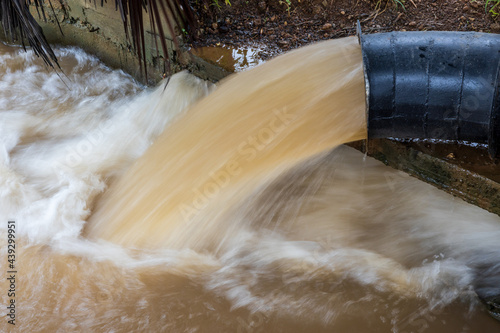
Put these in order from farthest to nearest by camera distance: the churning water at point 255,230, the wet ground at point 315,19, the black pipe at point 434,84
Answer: the wet ground at point 315,19 → the churning water at point 255,230 → the black pipe at point 434,84

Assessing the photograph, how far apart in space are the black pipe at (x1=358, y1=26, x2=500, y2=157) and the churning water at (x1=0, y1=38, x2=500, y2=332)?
30 centimetres

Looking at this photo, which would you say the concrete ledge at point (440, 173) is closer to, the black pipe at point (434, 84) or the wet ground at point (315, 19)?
the black pipe at point (434, 84)

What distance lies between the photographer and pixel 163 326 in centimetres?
244

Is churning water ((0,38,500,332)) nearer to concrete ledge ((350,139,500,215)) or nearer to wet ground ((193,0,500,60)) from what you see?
concrete ledge ((350,139,500,215))

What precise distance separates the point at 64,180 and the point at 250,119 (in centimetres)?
138

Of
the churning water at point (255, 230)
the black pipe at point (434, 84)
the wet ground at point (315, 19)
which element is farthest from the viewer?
the wet ground at point (315, 19)

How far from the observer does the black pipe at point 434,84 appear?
7.84 ft

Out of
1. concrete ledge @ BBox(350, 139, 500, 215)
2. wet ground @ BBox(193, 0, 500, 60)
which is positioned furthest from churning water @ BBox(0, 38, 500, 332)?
wet ground @ BBox(193, 0, 500, 60)

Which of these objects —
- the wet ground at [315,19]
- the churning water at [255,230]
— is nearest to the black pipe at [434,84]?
the churning water at [255,230]

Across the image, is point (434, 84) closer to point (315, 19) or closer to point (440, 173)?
point (440, 173)

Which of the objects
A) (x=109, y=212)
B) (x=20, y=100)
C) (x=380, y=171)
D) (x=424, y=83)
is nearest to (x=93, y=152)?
(x=109, y=212)

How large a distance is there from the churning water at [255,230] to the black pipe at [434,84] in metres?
0.30

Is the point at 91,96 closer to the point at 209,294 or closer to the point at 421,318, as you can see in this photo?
the point at 209,294

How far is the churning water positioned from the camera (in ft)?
8.23
